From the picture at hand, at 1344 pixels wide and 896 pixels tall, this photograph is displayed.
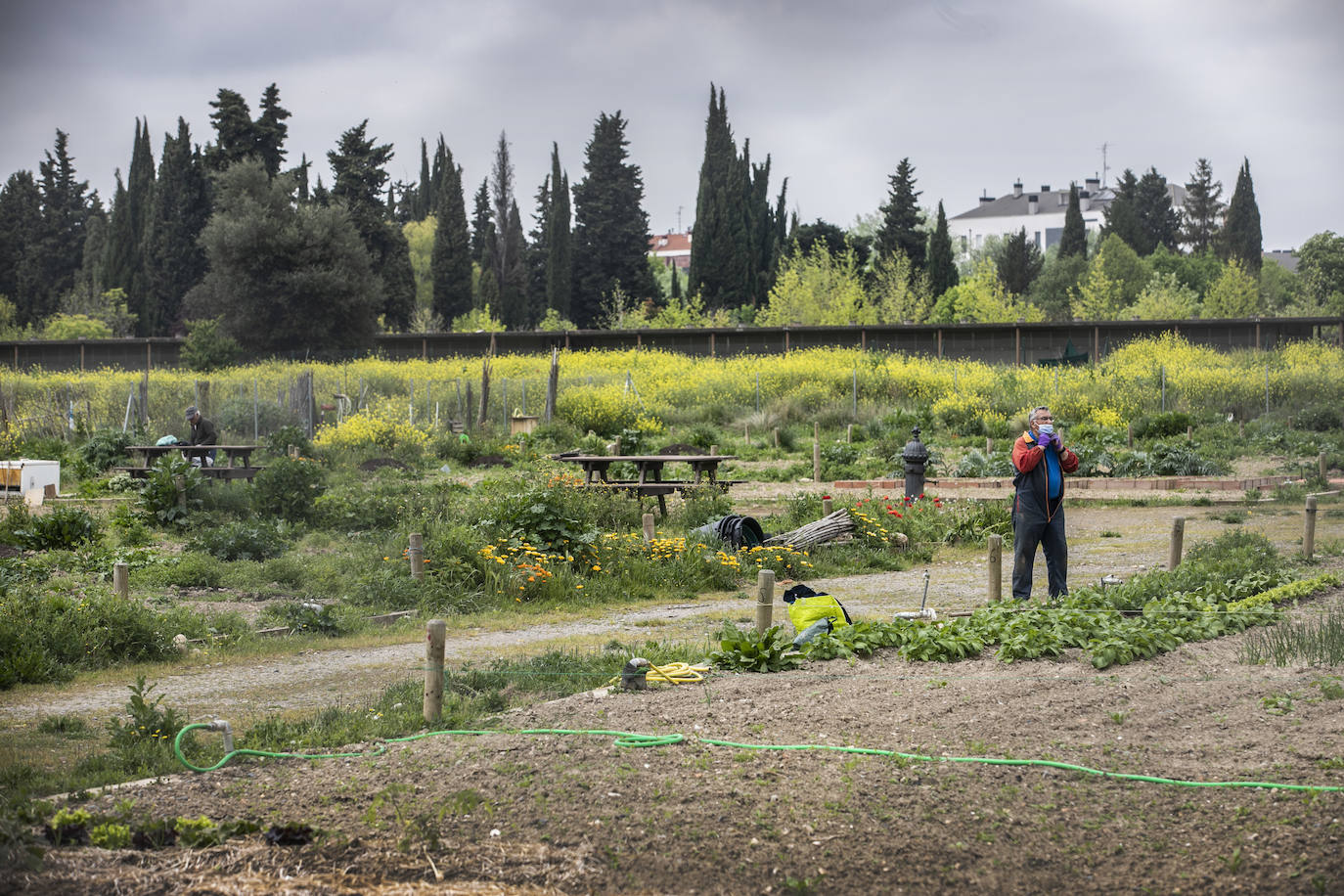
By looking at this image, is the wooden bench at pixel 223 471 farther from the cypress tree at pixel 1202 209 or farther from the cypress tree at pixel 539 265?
the cypress tree at pixel 1202 209

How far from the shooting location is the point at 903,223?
6781 centimetres

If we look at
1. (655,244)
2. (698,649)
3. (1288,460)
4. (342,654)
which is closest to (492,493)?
(342,654)

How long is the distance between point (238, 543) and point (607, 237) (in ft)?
186

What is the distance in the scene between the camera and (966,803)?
527cm

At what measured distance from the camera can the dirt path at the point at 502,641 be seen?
8.05m

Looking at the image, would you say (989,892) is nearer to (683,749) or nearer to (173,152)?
(683,749)

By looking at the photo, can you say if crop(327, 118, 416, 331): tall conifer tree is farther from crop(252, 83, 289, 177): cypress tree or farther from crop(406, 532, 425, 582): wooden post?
crop(406, 532, 425, 582): wooden post

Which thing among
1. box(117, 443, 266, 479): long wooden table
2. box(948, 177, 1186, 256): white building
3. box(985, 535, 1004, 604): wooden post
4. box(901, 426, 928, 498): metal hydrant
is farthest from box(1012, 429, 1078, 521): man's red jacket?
box(948, 177, 1186, 256): white building

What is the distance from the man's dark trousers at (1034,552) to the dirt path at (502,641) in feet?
2.33

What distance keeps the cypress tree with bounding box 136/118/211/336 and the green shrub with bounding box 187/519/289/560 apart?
48.1m

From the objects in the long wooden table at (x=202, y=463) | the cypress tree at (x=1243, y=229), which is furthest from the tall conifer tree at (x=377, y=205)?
the cypress tree at (x=1243, y=229)

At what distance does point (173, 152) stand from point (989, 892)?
6250cm

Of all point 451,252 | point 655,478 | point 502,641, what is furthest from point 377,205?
point 502,641

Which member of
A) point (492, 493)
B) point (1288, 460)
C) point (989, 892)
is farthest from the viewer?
point (1288, 460)
